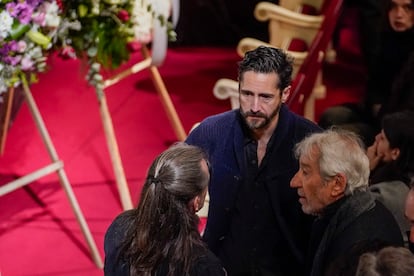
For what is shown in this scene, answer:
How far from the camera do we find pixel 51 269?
142 inches

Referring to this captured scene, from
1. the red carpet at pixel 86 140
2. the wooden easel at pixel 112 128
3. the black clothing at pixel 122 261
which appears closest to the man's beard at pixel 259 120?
the black clothing at pixel 122 261

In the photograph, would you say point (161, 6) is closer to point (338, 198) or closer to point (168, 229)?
point (338, 198)

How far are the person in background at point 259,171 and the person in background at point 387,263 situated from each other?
2.57ft

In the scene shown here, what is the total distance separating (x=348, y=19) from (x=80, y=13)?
3.44 metres

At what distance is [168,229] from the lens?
6.44 feet

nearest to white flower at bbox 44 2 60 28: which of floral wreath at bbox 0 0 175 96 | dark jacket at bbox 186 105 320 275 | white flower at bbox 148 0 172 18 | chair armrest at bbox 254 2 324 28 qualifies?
floral wreath at bbox 0 0 175 96

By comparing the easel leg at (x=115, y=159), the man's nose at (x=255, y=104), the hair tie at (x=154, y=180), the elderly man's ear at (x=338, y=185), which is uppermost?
the hair tie at (x=154, y=180)

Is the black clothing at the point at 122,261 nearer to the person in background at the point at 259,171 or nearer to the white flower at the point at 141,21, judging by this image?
the person in background at the point at 259,171

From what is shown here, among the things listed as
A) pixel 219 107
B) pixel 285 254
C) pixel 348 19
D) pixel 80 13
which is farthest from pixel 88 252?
pixel 348 19

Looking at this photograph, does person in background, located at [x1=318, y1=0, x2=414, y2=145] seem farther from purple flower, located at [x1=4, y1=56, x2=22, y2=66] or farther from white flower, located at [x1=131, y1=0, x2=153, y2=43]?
purple flower, located at [x1=4, y1=56, x2=22, y2=66]

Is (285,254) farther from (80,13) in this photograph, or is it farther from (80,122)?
(80,122)

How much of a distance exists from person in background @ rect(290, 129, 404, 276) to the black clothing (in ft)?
1.21

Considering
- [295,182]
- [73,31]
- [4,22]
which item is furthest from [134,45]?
[295,182]

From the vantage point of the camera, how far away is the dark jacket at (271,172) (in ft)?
8.31
